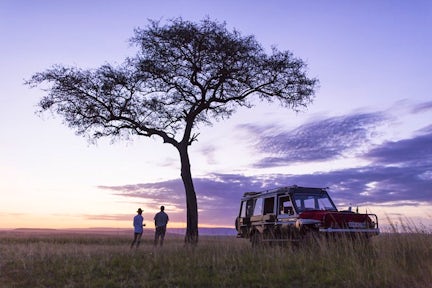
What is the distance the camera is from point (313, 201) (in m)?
17.6

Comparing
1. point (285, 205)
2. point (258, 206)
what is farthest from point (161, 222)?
point (285, 205)

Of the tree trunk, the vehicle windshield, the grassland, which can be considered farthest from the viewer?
the tree trunk

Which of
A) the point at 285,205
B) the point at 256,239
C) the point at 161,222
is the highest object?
the point at 285,205

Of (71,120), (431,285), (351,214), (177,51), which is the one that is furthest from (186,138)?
(431,285)

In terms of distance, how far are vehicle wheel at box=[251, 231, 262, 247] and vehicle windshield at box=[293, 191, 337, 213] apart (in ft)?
7.65

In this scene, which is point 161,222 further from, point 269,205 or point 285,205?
point 285,205

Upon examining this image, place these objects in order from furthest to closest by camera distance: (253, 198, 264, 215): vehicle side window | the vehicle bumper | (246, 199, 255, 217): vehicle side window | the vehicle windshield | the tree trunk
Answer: the tree trunk < (246, 199, 255, 217): vehicle side window < (253, 198, 264, 215): vehicle side window < the vehicle windshield < the vehicle bumper

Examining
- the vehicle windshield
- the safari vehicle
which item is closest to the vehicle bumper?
the safari vehicle

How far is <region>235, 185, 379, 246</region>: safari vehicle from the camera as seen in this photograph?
15.7m

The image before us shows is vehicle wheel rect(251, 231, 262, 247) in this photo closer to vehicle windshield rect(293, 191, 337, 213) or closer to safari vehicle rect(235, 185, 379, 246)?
safari vehicle rect(235, 185, 379, 246)

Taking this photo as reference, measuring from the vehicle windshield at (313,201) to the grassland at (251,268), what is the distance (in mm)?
2246

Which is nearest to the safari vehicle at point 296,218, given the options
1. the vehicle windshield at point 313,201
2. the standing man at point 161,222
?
the vehicle windshield at point 313,201

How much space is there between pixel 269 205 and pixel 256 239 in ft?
5.02

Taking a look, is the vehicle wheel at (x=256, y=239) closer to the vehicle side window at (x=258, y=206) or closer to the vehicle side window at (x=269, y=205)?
the vehicle side window at (x=258, y=206)
